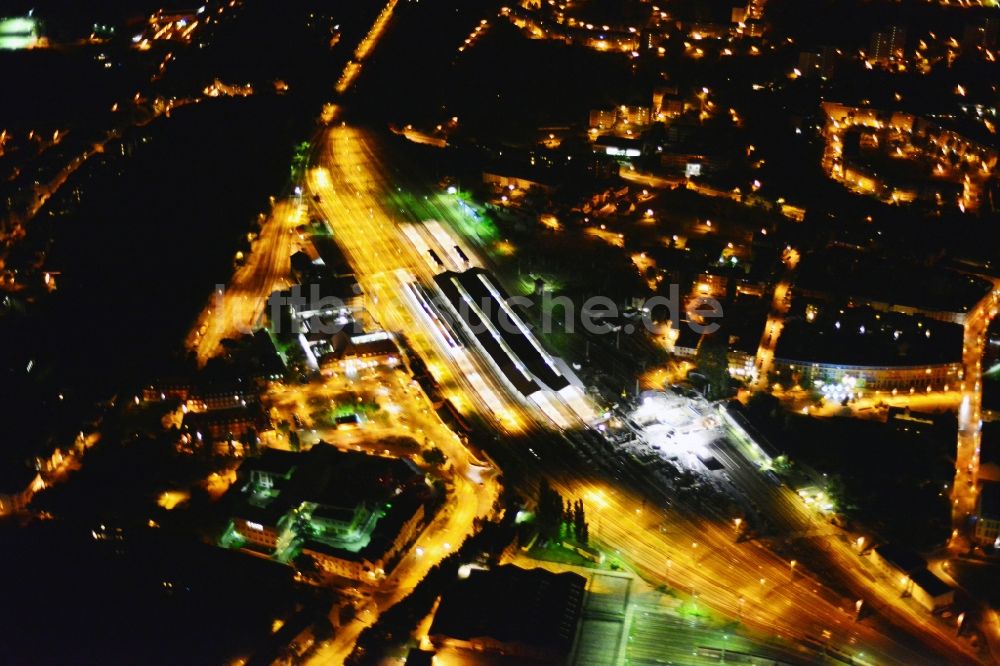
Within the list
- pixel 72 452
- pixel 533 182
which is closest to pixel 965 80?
pixel 533 182

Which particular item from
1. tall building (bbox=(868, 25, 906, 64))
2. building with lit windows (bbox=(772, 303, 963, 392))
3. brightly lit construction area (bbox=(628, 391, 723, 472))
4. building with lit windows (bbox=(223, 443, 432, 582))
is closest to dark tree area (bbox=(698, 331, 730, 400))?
brightly lit construction area (bbox=(628, 391, 723, 472))

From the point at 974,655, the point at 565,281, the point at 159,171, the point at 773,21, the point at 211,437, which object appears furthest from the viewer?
the point at 773,21

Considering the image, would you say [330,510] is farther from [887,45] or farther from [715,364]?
[887,45]

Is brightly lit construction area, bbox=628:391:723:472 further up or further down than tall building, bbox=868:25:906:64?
further up

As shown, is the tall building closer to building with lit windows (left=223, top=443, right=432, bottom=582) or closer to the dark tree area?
the dark tree area

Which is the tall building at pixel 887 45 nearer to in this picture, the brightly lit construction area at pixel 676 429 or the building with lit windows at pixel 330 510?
the brightly lit construction area at pixel 676 429

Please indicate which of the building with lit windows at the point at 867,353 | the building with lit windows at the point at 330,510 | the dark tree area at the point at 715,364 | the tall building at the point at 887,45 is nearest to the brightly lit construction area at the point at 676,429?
the dark tree area at the point at 715,364

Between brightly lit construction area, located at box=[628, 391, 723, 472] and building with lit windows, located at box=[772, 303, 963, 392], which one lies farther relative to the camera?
building with lit windows, located at box=[772, 303, 963, 392]

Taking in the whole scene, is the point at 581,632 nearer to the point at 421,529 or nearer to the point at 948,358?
the point at 421,529
